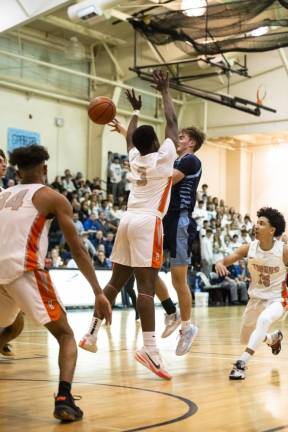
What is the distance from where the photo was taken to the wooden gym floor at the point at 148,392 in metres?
3.83

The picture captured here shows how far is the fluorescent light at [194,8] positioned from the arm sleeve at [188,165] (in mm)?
8315

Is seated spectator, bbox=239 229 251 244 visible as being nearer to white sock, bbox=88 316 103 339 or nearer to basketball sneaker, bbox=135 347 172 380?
white sock, bbox=88 316 103 339

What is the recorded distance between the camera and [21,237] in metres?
4.12

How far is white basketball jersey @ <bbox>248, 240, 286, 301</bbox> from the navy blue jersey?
72cm

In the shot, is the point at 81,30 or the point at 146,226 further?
the point at 81,30

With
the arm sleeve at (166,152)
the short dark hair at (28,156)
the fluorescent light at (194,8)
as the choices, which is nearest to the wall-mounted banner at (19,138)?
the fluorescent light at (194,8)

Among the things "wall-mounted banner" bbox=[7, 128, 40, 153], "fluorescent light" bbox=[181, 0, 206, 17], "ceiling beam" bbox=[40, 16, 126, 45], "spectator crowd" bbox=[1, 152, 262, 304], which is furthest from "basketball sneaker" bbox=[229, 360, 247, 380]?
"ceiling beam" bbox=[40, 16, 126, 45]

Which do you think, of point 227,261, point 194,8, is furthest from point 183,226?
point 194,8

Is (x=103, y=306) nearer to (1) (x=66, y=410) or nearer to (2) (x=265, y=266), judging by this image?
(1) (x=66, y=410)

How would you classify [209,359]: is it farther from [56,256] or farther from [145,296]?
[56,256]

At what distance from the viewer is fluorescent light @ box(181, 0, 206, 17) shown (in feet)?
46.6

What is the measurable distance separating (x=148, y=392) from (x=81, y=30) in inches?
781

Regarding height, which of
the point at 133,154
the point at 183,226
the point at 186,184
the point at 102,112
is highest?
the point at 102,112

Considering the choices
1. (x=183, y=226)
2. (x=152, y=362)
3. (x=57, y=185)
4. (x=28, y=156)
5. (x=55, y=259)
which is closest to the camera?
(x=28, y=156)
